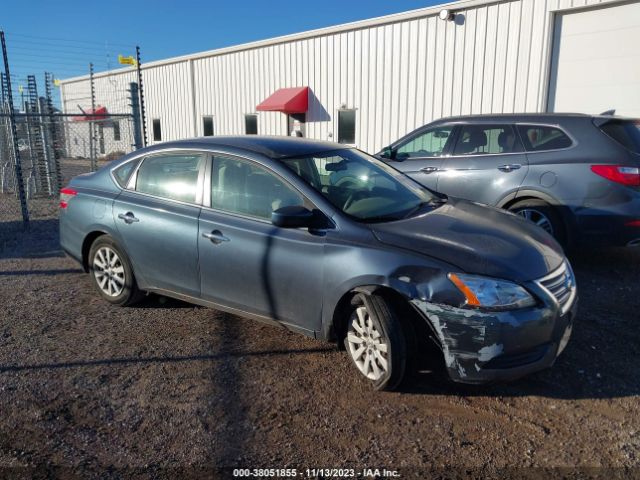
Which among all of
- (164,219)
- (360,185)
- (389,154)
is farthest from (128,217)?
(389,154)

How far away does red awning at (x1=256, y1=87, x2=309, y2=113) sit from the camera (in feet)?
45.0

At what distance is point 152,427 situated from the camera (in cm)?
302

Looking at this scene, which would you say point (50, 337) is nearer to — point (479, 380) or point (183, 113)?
point (479, 380)

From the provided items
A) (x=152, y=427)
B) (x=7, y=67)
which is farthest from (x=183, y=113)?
(x=152, y=427)

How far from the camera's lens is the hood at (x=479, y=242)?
10.1 feet

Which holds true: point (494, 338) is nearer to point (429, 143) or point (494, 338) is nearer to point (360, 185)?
point (360, 185)

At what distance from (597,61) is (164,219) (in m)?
8.37

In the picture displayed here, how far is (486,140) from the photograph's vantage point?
256 inches

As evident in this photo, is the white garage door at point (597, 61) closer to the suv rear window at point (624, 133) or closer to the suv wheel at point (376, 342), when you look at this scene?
the suv rear window at point (624, 133)

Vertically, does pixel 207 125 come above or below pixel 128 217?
above

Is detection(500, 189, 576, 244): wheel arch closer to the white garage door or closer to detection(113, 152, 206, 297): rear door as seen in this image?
detection(113, 152, 206, 297): rear door

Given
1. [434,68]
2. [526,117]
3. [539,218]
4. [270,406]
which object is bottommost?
[270,406]

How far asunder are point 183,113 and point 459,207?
16.5 metres

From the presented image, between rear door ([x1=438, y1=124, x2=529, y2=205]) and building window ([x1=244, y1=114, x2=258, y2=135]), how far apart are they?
33.9 ft
